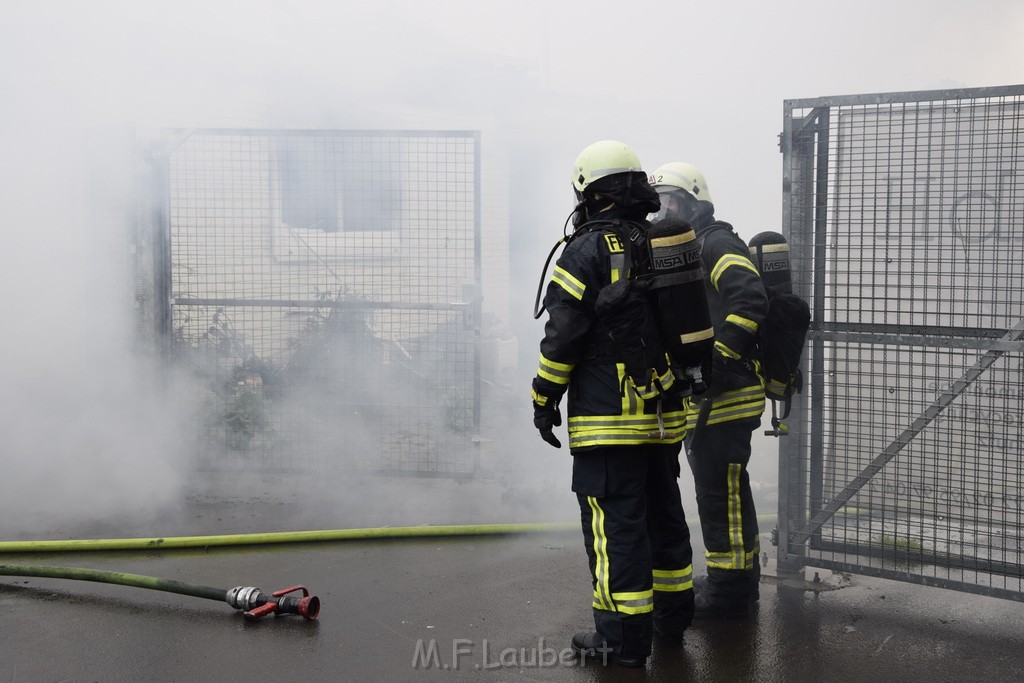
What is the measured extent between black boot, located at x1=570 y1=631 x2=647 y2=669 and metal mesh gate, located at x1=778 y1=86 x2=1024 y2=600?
1.34 metres

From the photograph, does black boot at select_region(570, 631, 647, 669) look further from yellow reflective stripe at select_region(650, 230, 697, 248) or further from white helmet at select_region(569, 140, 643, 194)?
white helmet at select_region(569, 140, 643, 194)

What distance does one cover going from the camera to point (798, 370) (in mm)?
4289

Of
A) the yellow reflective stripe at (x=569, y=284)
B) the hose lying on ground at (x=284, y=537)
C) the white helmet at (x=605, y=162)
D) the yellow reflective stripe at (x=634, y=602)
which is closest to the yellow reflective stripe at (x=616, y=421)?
the yellow reflective stripe at (x=569, y=284)

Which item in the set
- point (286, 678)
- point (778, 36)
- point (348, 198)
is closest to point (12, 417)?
point (348, 198)

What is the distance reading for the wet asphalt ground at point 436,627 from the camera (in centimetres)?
353

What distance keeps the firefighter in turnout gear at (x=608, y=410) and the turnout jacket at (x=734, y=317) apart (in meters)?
0.49

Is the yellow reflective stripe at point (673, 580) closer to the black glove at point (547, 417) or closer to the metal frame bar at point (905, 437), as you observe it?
the black glove at point (547, 417)

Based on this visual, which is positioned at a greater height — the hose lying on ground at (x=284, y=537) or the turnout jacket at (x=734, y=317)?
the turnout jacket at (x=734, y=317)

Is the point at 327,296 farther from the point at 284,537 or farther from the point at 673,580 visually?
the point at 673,580

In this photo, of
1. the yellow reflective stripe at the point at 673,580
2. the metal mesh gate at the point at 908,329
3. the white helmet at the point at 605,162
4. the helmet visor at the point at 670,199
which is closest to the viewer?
the white helmet at the point at 605,162

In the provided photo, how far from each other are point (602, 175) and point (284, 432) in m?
3.96

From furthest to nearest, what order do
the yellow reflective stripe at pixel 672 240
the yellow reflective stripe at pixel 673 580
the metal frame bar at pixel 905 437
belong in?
1. the metal frame bar at pixel 905 437
2. the yellow reflective stripe at pixel 673 580
3. the yellow reflective stripe at pixel 672 240

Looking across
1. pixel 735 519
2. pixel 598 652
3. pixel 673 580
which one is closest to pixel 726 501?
pixel 735 519

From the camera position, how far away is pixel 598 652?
3609mm
